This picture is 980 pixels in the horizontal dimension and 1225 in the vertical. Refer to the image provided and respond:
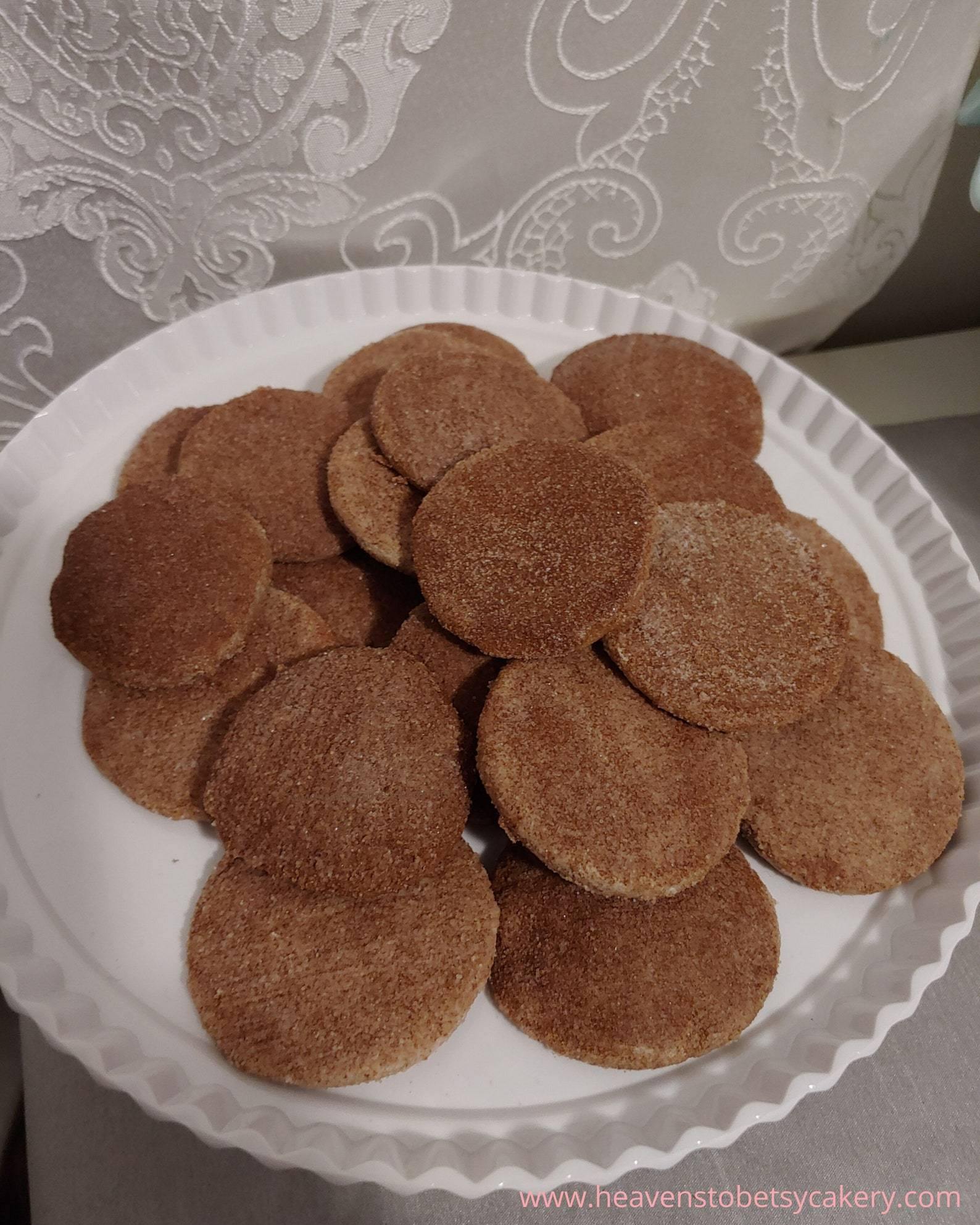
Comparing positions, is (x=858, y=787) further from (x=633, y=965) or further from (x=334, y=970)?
(x=334, y=970)

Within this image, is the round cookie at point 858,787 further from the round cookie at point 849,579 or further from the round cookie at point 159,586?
the round cookie at point 159,586

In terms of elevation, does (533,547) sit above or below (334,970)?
above

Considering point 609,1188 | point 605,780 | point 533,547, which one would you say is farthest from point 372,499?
point 609,1188

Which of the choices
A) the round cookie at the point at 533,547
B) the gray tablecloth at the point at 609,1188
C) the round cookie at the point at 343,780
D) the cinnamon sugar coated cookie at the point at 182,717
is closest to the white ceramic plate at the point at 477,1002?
the cinnamon sugar coated cookie at the point at 182,717

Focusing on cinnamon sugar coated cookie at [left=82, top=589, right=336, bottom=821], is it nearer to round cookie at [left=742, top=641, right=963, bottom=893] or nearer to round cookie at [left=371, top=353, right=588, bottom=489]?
round cookie at [left=371, top=353, right=588, bottom=489]

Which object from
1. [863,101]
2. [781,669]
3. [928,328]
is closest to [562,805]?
[781,669]

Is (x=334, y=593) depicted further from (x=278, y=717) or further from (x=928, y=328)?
(x=928, y=328)
